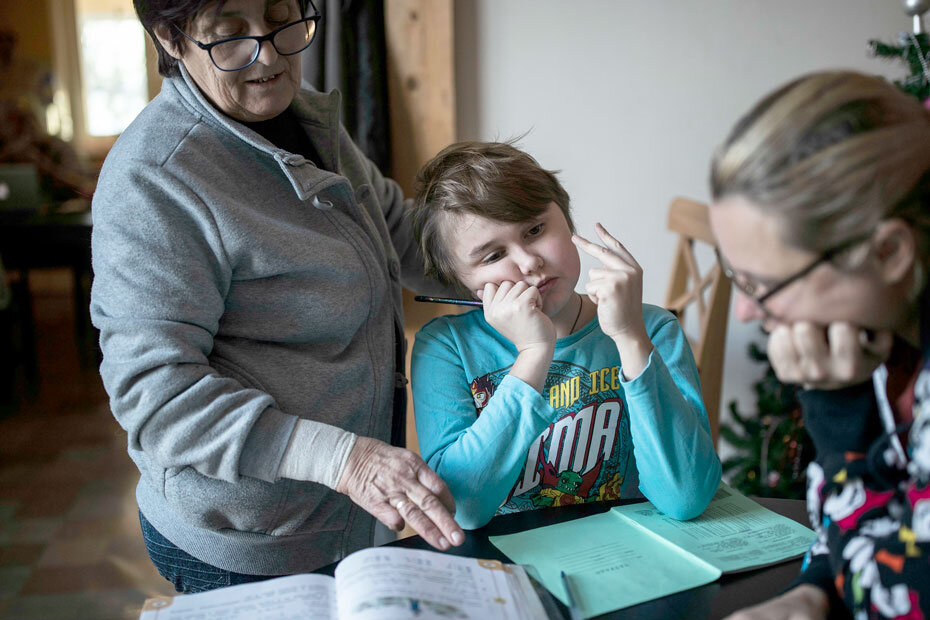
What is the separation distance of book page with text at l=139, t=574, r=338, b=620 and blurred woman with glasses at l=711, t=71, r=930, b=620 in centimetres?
45

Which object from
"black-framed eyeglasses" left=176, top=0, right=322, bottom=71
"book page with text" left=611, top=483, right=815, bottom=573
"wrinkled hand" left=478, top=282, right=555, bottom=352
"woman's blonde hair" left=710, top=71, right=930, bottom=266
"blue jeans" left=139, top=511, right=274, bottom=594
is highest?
"black-framed eyeglasses" left=176, top=0, right=322, bottom=71

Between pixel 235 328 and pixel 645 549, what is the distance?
2.17ft

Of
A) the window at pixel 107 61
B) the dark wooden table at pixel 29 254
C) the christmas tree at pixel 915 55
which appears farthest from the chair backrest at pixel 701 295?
the window at pixel 107 61

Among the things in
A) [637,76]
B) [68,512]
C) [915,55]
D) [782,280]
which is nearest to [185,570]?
[782,280]

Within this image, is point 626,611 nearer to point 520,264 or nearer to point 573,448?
point 573,448

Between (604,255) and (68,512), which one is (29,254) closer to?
(68,512)

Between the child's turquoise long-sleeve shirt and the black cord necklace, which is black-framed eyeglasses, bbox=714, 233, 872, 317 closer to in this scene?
the child's turquoise long-sleeve shirt

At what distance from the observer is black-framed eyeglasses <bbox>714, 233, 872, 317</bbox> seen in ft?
2.23

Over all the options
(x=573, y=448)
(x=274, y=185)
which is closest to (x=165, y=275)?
(x=274, y=185)

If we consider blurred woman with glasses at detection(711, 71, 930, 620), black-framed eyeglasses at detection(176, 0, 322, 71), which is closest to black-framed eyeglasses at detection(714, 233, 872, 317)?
blurred woman with glasses at detection(711, 71, 930, 620)

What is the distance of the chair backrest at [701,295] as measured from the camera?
2.05 m

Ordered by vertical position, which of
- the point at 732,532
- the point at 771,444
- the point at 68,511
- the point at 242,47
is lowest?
the point at 68,511

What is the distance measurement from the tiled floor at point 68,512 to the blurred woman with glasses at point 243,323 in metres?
0.32

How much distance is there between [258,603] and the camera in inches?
35.1
